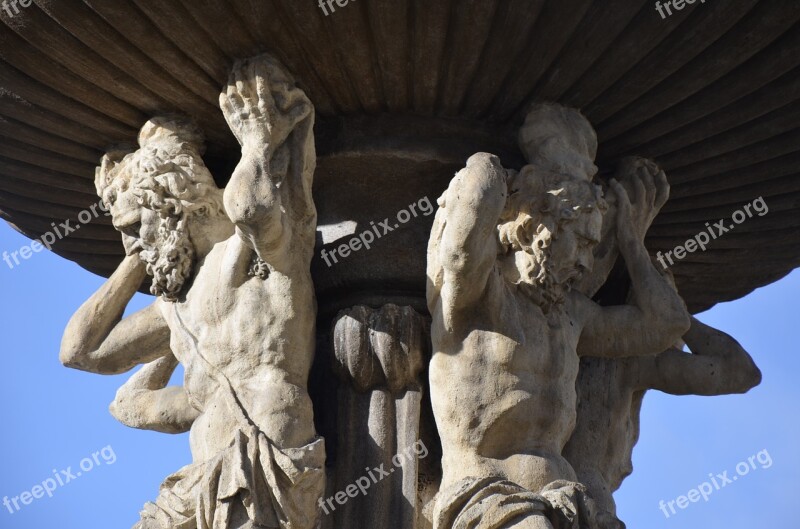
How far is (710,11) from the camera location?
19.6 feet

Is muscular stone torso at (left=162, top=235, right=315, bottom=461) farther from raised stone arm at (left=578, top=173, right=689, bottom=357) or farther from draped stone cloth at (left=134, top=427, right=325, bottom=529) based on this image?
raised stone arm at (left=578, top=173, right=689, bottom=357)

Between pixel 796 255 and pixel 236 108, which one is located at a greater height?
pixel 236 108

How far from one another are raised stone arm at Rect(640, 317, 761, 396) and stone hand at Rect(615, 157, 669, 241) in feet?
2.01

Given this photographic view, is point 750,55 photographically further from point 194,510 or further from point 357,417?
point 194,510

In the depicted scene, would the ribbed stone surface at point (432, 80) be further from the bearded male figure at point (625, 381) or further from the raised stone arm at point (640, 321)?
the raised stone arm at point (640, 321)

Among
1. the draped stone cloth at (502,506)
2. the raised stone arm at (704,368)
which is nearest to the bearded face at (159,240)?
the draped stone cloth at (502,506)

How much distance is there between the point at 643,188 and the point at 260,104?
1753 mm

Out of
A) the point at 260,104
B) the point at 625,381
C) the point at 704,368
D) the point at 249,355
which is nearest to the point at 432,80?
the point at 260,104

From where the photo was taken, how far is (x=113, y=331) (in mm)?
6766

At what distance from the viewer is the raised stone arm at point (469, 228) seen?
577 cm

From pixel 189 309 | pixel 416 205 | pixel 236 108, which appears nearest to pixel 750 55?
pixel 416 205

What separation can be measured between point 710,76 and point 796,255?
150cm
